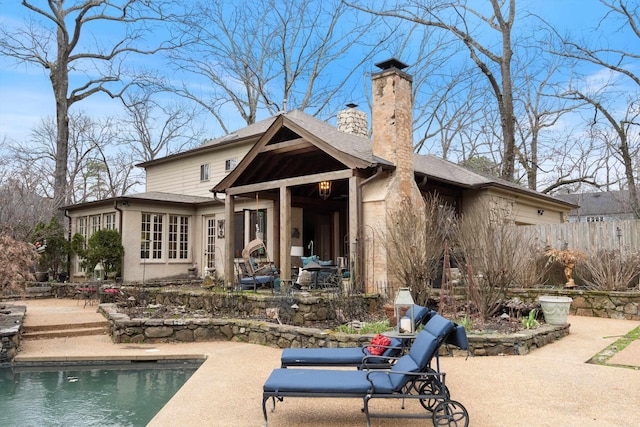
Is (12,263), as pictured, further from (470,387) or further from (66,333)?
(470,387)

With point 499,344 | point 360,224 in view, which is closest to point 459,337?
point 499,344

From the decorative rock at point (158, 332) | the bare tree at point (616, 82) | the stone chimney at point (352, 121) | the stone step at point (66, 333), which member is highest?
the bare tree at point (616, 82)

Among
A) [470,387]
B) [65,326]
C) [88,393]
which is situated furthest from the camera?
[65,326]

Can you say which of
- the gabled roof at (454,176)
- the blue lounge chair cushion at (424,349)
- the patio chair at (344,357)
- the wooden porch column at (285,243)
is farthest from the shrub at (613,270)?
the blue lounge chair cushion at (424,349)

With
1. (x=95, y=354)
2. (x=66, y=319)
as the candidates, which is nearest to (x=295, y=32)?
(x=66, y=319)

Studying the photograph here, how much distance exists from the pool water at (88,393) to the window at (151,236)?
10.0m

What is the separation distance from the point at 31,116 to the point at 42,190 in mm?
5215

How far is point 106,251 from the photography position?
54.1 feet

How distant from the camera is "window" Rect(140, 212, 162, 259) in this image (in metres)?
17.7

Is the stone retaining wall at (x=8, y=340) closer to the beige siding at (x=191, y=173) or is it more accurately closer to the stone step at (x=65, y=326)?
the stone step at (x=65, y=326)

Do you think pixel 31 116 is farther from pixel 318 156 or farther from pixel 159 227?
pixel 318 156

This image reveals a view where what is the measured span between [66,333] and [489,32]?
22.9 metres

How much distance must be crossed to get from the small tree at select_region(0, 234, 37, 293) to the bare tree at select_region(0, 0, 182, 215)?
12031 millimetres

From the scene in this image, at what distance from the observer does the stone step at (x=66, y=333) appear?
385 inches
